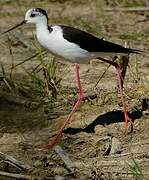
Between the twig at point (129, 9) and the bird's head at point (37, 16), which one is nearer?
the bird's head at point (37, 16)

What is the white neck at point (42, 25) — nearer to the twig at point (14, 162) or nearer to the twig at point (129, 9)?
the twig at point (14, 162)

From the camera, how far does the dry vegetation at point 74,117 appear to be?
4523 millimetres

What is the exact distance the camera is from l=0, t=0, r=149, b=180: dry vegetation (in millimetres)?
4523

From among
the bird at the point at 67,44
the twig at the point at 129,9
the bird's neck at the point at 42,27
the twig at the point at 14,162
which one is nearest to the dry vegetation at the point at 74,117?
the twig at the point at 14,162

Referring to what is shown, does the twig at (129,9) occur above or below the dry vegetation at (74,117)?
above

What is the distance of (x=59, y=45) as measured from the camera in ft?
15.9

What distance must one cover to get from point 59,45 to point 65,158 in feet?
2.71

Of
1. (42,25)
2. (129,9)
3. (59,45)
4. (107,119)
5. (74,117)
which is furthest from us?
(129,9)

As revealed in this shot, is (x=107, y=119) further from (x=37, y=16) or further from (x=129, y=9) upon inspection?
(x=129, y=9)

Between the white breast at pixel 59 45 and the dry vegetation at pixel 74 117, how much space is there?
590 mm

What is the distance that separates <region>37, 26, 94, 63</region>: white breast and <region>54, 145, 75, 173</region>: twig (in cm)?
67

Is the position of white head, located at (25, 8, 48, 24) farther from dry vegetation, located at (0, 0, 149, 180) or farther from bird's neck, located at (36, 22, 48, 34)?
dry vegetation, located at (0, 0, 149, 180)

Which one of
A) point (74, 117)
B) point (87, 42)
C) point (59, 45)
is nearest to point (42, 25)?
point (59, 45)

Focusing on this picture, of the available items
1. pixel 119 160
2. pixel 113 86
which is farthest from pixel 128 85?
pixel 119 160
